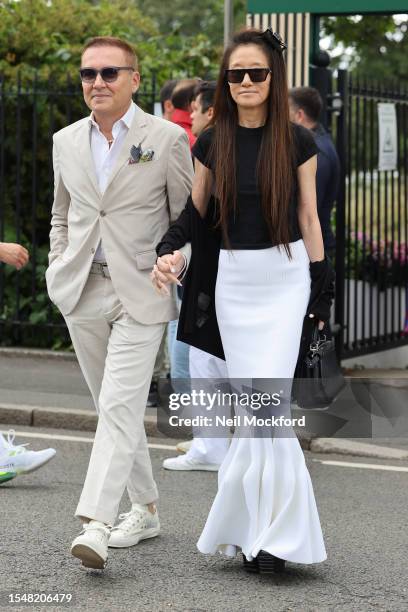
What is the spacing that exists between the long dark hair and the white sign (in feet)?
18.7

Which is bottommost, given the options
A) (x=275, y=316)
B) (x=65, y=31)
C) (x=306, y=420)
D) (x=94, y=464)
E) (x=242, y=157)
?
(x=306, y=420)

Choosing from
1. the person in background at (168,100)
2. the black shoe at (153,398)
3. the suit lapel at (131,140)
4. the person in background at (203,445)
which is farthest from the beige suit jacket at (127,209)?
the black shoe at (153,398)

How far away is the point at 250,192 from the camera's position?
194 inches

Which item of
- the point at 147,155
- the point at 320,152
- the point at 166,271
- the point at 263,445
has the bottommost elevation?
the point at 263,445

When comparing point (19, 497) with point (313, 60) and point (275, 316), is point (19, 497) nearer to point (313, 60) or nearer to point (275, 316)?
point (275, 316)

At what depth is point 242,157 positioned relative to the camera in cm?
493

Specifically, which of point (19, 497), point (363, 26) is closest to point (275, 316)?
point (19, 497)

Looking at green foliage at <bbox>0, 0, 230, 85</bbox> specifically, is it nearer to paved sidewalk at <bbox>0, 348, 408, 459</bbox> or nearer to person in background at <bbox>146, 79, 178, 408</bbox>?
paved sidewalk at <bbox>0, 348, 408, 459</bbox>

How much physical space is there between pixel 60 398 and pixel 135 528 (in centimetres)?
398

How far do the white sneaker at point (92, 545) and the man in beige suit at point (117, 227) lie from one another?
0.26 meters

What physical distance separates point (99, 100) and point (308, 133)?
33.1 inches

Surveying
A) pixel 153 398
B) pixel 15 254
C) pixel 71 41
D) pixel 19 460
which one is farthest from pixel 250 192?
pixel 71 41

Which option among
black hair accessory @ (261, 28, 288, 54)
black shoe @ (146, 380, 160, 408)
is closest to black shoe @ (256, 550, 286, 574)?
black hair accessory @ (261, 28, 288, 54)

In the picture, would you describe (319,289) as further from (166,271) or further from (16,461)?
(16,461)
